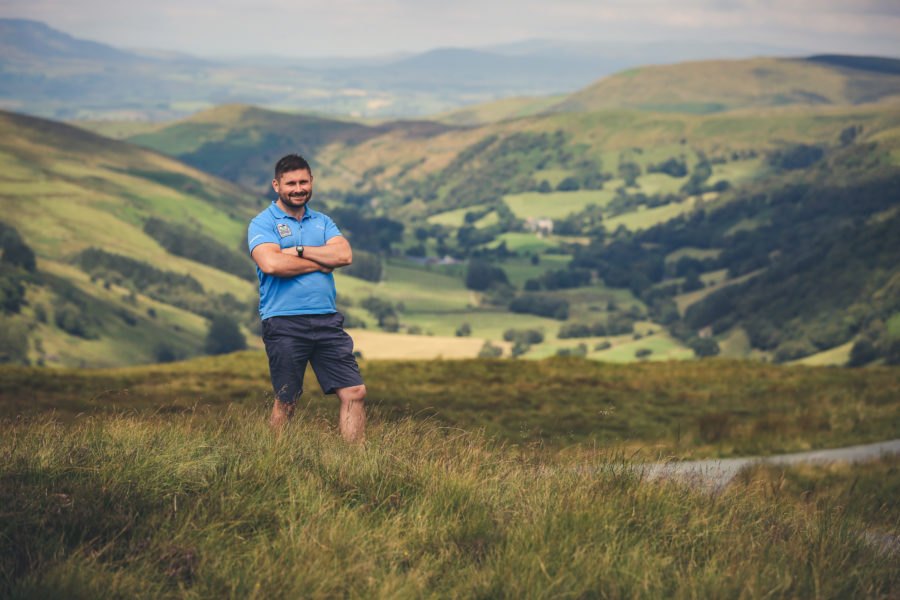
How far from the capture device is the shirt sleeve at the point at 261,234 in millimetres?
7141

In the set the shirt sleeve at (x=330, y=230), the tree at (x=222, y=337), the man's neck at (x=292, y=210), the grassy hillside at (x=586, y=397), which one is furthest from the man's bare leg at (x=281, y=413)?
the tree at (x=222, y=337)

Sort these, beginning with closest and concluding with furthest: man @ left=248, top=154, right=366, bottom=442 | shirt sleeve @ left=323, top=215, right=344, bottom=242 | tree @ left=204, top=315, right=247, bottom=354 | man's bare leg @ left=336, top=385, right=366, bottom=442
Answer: man's bare leg @ left=336, top=385, right=366, bottom=442 < man @ left=248, top=154, right=366, bottom=442 < shirt sleeve @ left=323, top=215, right=344, bottom=242 < tree @ left=204, top=315, right=247, bottom=354

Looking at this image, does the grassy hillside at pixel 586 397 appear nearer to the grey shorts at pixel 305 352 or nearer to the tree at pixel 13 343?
the grey shorts at pixel 305 352

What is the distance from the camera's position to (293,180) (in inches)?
281

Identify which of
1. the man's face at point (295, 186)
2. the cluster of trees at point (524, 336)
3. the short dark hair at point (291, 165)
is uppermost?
the short dark hair at point (291, 165)

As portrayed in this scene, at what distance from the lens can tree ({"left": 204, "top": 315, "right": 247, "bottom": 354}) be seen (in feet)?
549

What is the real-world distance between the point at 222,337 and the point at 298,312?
552 ft

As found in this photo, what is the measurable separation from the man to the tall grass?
0.61 metres

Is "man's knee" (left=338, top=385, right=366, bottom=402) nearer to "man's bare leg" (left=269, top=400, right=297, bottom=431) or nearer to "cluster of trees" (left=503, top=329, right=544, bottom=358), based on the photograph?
"man's bare leg" (left=269, top=400, right=297, bottom=431)

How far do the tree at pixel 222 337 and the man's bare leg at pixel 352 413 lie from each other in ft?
541

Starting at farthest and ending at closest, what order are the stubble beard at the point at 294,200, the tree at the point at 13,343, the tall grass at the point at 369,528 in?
the tree at the point at 13,343, the stubble beard at the point at 294,200, the tall grass at the point at 369,528

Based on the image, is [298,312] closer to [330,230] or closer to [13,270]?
[330,230]

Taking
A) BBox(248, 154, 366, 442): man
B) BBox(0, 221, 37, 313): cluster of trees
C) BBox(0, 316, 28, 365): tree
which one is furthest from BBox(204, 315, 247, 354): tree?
BBox(248, 154, 366, 442): man

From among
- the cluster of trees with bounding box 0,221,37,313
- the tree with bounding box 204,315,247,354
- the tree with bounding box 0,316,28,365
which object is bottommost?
the tree with bounding box 204,315,247,354
